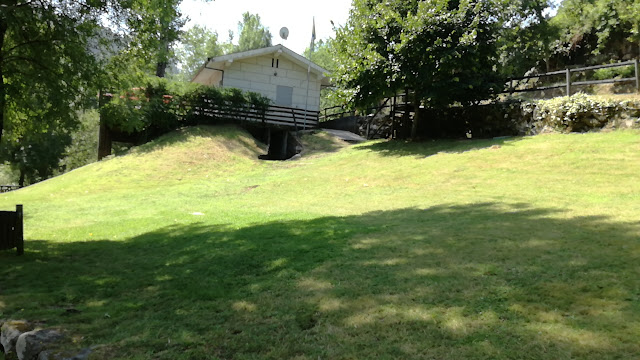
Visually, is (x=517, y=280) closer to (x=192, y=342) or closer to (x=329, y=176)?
(x=192, y=342)

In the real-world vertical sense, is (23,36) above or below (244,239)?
above

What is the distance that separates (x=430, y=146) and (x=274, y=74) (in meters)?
14.7

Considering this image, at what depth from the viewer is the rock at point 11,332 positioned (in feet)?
13.3

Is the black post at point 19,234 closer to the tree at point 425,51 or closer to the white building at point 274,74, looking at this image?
the tree at point 425,51

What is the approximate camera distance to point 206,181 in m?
17.8

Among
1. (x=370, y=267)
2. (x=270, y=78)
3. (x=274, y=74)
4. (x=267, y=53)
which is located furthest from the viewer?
(x=274, y=74)

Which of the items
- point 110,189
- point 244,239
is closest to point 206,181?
point 110,189

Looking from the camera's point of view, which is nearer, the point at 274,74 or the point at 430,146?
the point at 430,146

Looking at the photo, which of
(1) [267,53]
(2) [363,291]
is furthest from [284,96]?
(2) [363,291]

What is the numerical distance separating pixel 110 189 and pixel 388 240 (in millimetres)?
14378

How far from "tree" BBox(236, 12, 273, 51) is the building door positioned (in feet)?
112

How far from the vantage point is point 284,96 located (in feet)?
96.3

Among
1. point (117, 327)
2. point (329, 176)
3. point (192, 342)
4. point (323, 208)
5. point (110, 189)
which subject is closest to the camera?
point (192, 342)

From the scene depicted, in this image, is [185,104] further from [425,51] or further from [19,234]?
[19,234]
